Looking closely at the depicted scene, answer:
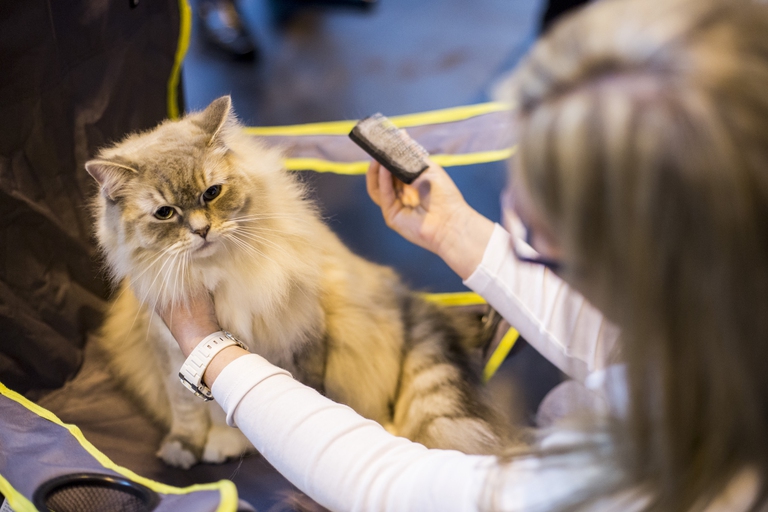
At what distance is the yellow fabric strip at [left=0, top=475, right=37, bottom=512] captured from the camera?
904mm

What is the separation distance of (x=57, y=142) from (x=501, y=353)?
1282 millimetres

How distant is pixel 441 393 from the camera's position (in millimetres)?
1302

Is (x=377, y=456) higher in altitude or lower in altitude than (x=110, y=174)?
lower

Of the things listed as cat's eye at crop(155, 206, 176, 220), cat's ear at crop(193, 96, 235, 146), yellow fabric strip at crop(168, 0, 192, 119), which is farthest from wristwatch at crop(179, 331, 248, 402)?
yellow fabric strip at crop(168, 0, 192, 119)

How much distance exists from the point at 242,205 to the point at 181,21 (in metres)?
0.83

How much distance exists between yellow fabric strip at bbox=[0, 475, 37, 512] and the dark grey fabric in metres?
0.40

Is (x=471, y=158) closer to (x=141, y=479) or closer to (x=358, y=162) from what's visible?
(x=358, y=162)

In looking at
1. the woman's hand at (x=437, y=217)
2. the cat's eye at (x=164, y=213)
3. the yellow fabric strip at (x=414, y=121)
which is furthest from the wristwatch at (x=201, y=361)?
the yellow fabric strip at (x=414, y=121)

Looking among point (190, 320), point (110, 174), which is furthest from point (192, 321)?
point (110, 174)

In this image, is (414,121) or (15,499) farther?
(414,121)

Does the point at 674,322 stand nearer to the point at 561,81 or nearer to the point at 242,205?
the point at 561,81

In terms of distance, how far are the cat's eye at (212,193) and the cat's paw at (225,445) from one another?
591 mm

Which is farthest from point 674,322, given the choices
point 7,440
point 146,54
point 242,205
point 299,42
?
point 299,42

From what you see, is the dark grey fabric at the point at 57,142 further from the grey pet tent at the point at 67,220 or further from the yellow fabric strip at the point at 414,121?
the yellow fabric strip at the point at 414,121
